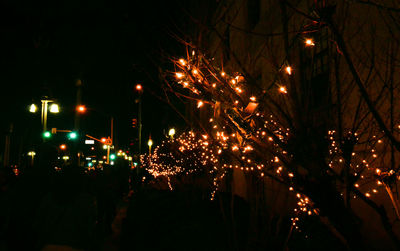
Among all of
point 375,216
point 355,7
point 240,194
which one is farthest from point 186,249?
point 240,194

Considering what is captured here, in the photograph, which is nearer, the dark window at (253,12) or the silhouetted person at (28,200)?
the silhouetted person at (28,200)

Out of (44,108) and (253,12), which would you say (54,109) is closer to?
(44,108)

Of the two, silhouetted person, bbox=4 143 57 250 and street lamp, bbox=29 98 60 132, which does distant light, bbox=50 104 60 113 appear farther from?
silhouetted person, bbox=4 143 57 250

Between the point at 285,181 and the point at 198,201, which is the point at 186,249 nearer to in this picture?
the point at 285,181

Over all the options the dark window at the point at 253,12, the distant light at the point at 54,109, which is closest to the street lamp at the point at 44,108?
the distant light at the point at 54,109

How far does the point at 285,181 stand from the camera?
338 cm

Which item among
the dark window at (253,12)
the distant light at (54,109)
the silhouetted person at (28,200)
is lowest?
the silhouetted person at (28,200)

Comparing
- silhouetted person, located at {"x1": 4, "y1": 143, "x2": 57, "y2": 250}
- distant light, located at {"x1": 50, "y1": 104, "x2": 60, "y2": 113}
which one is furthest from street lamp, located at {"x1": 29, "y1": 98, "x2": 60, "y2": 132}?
silhouetted person, located at {"x1": 4, "y1": 143, "x2": 57, "y2": 250}

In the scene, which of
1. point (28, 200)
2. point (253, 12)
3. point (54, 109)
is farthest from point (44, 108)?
point (28, 200)

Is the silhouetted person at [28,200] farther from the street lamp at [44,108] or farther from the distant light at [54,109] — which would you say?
the street lamp at [44,108]

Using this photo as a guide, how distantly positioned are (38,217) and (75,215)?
1.60ft

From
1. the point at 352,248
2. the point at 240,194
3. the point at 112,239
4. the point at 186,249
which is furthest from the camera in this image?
the point at 240,194

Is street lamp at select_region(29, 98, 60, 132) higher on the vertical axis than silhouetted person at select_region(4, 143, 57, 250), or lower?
higher

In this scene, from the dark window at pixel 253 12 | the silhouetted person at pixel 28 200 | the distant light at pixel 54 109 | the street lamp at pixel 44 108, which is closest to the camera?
the silhouetted person at pixel 28 200
